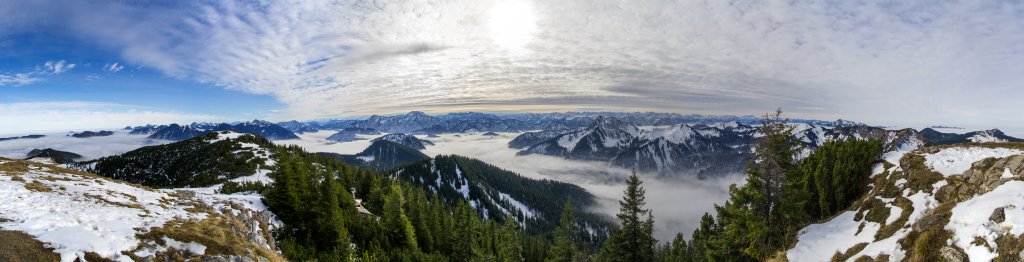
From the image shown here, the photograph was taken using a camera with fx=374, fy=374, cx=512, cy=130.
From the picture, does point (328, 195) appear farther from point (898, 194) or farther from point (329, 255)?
point (898, 194)

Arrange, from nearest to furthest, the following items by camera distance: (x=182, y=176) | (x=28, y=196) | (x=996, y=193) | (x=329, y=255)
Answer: (x=28, y=196) < (x=996, y=193) < (x=329, y=255) < (x=182, y=176)

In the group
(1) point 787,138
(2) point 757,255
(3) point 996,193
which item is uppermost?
(1) point 787,138

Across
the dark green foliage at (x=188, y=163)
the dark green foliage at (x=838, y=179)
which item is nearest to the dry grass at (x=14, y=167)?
the dark green foliage at (x=188, y=163)

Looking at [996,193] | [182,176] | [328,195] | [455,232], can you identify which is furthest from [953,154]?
[182,176]

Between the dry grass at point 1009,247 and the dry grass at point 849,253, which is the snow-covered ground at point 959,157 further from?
the dry grass at point 1009,247

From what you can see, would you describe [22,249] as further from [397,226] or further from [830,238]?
[830,238]

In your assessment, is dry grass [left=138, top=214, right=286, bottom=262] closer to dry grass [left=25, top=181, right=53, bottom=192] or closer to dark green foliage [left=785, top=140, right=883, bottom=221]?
dry grass [left=25, top=181, right=53, bottom=192]

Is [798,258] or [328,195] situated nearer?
[798,258]
